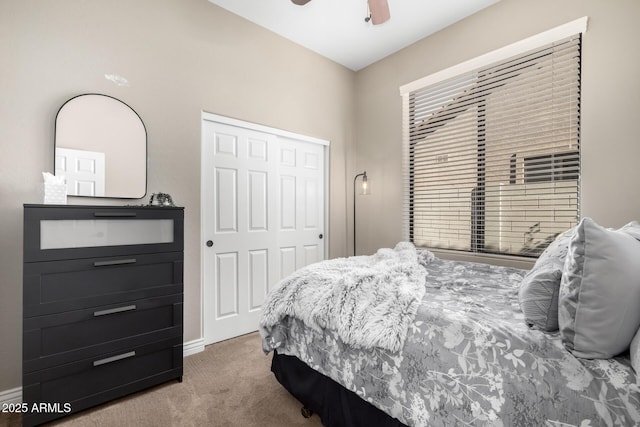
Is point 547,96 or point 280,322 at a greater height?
point 547,96

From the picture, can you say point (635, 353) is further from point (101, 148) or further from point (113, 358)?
point (101, 148)

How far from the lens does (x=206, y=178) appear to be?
2.68 m

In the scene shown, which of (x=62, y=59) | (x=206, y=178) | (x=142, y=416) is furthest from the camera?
(x=206, y=178)

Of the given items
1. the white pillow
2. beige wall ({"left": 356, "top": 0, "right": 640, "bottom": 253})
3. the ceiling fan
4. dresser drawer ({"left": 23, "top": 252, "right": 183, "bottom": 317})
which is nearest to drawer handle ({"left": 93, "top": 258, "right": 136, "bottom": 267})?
dresser drawer ({"left": 23, "top": 252, "right": 183, "bottom": 317})

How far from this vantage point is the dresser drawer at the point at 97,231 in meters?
1.59

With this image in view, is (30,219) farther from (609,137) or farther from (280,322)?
(609,137)

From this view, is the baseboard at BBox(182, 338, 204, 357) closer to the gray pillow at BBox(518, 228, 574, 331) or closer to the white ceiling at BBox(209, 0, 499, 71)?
the gray pillow at BBox(518, 228, 574, 331)

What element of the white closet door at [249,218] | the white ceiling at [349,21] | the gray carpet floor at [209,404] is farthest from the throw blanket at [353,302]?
the white ceiling at [349,21]

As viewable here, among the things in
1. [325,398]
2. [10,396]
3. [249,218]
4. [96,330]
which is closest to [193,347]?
[96,330]

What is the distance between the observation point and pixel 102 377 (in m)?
1.79

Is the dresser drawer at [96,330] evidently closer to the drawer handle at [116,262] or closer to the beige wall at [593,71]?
the drawer handle at [116,262]

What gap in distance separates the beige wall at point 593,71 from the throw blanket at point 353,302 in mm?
1439

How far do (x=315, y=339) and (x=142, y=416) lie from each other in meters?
1.13

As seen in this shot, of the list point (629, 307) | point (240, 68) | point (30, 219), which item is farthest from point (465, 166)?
point (30, 219)
